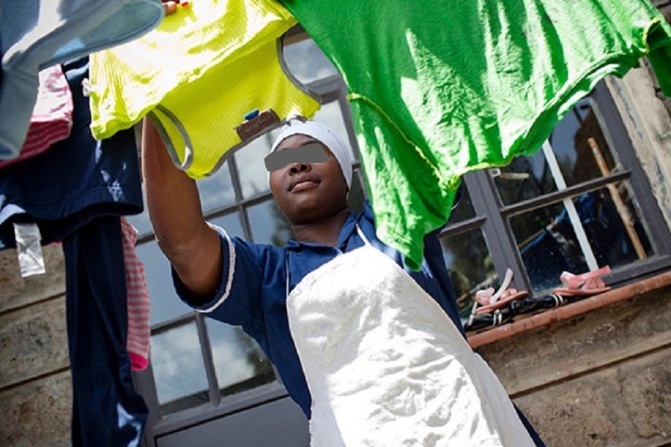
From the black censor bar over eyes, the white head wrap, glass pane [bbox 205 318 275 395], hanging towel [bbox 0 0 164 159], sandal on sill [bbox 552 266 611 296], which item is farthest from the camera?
glass pane [bbox 205 318 275 395]

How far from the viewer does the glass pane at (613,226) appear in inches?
111

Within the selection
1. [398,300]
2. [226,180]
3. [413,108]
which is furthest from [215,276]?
[226,180]

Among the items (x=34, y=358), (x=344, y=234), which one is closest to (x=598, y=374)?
(x=344, y=234)

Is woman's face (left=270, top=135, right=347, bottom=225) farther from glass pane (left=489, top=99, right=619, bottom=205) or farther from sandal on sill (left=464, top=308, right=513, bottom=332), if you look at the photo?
glass pane (left=489, top=99, right=619, bottom=205)

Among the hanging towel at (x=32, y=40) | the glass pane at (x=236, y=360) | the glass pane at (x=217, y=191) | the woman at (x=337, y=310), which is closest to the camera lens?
the hanging towel at (x=32, y=40)

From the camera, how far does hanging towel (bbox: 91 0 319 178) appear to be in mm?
1402

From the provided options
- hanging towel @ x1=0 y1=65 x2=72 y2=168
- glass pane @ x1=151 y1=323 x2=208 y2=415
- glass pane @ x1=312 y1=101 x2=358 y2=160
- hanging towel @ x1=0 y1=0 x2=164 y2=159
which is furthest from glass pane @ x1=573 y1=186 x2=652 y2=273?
hanging towel @ x1=0 y1=0 x2=164 y2=159

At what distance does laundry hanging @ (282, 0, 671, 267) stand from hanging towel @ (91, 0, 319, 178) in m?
0.11

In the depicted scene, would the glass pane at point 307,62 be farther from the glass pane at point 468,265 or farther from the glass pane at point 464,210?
the glass pane at point 468,265

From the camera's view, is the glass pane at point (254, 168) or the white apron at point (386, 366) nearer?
the white apron at point (386, 366)

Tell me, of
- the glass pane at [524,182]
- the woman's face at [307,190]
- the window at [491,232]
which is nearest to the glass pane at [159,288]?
the window at [491,232]

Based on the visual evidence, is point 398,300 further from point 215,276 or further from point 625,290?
point 625,290

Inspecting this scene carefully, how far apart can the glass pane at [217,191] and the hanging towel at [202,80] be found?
155cm

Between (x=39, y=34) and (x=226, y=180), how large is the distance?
2.01 metres
